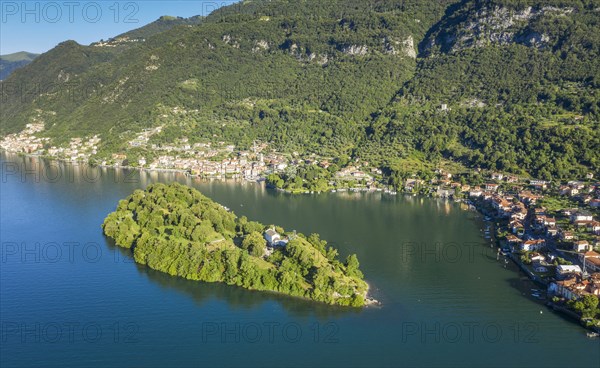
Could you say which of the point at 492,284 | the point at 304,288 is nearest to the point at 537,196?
the point at 492,284

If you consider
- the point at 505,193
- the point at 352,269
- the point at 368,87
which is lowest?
the point at 352,269

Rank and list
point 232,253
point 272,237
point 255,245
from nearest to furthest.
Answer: point 232,253
point 255,245
point 272,237

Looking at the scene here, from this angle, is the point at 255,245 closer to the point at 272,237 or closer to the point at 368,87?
the point at 272,237

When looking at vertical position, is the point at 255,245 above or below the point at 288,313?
above

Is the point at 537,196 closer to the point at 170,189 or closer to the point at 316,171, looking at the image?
the point at 316,171

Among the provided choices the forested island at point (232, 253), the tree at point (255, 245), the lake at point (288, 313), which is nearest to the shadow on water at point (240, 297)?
the lake at point (288, 313)

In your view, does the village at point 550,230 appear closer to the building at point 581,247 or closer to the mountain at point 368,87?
the building at point 581,247

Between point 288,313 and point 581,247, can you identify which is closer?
point 288,313

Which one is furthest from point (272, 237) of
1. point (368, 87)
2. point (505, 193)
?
point (368, 87)
